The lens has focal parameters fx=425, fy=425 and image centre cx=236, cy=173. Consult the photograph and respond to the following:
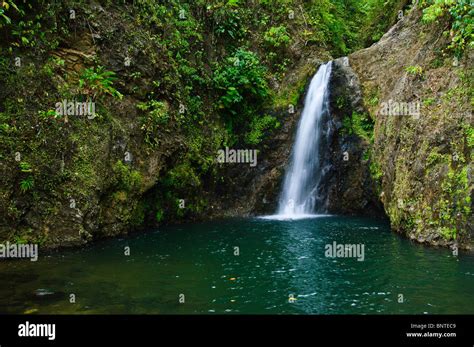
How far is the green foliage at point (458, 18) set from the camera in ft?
38.8

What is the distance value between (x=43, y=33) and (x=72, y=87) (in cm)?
176

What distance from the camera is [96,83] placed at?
→ 13.3m

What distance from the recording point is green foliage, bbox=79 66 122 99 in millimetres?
13203

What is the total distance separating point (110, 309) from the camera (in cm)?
741

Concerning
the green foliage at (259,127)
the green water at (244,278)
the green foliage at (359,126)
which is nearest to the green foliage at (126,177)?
the green water at (244,278)

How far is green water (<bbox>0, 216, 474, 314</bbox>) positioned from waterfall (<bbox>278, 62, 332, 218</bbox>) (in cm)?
508

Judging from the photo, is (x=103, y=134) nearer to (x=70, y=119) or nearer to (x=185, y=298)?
(x=70, y=119)

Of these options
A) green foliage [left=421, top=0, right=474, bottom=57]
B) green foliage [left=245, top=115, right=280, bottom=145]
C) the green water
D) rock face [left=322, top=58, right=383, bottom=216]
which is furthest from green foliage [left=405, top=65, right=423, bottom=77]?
green foliage [left=245, top=115, right=280, bottom=145]

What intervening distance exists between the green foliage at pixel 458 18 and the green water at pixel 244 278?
19.3ft

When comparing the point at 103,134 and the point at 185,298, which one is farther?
the point at 103,134

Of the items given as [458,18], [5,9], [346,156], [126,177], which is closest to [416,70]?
[458,18]

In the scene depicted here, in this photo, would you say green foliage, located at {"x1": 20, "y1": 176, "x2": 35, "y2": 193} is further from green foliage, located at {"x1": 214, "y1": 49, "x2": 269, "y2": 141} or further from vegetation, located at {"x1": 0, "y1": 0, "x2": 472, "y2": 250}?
green foliage, located at {"x1": 214, "y1": 49, "x2": 269, "y2": 141}
